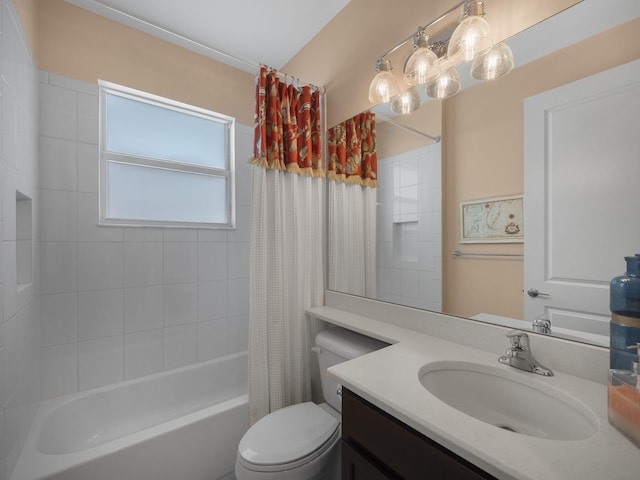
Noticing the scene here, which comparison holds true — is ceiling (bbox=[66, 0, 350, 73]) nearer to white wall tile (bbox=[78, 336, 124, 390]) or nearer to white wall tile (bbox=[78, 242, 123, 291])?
white wall tile (bbox=[78, 242, 123, 291])

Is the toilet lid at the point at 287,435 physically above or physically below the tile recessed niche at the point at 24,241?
below

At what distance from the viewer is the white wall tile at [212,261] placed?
2119 mm

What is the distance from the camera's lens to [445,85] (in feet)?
3.91

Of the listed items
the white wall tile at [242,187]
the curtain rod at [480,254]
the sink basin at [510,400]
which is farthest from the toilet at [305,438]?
the white wall tile at [242,187]

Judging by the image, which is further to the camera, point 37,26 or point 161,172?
point 161,172

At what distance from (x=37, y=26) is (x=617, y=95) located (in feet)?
8.82

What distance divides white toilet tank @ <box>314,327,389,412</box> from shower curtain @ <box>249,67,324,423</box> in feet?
0.76

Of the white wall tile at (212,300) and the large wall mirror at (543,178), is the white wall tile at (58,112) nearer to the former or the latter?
the white wall tile at (212,300)

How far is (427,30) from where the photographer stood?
1.27 metres

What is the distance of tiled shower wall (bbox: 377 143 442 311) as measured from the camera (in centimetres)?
125

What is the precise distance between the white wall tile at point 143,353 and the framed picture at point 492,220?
205cm

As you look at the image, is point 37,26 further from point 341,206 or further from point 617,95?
point 617,95

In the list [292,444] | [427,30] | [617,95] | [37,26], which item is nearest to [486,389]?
[292,444]

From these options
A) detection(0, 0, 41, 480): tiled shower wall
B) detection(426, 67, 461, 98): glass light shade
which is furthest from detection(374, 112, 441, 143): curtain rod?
detection(0, 0, 41, 480): tiled shower wall
